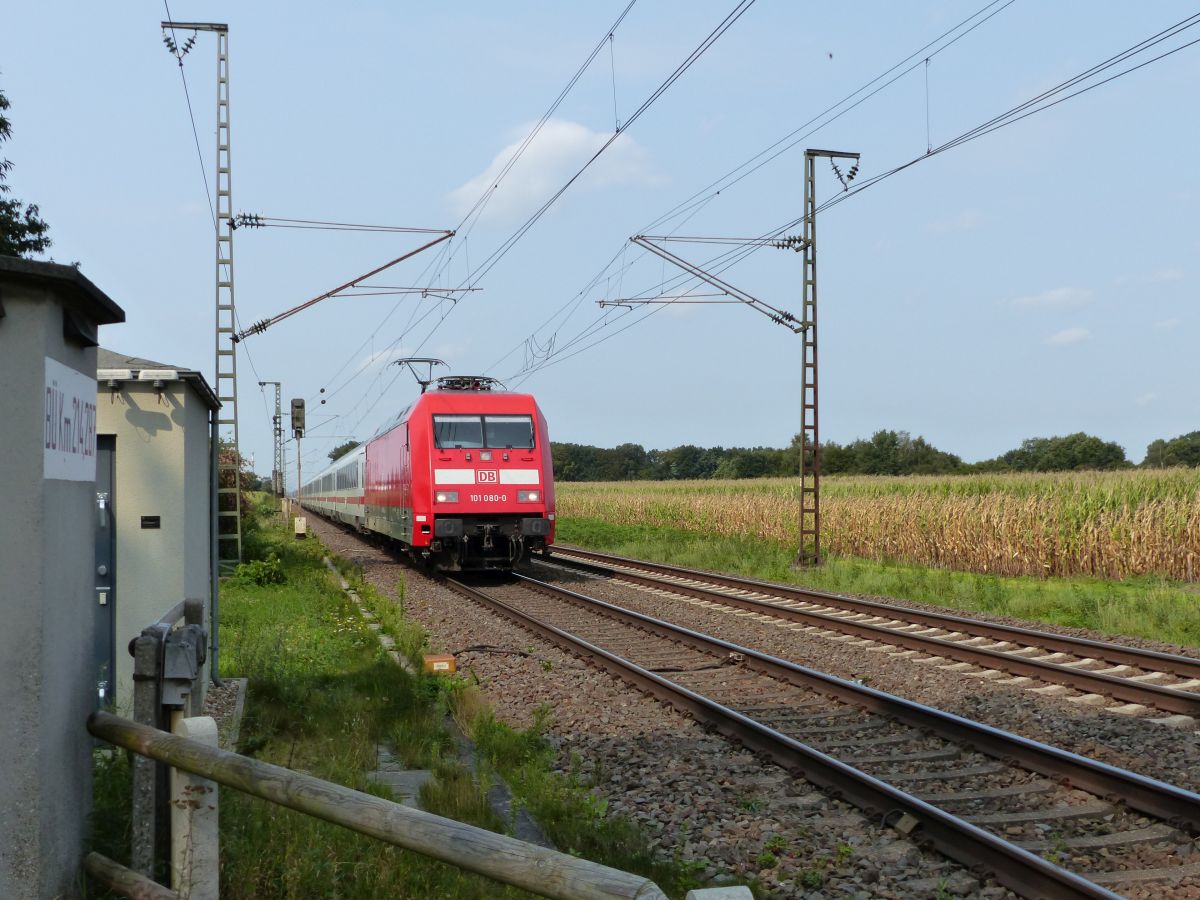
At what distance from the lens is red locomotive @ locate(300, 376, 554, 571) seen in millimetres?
18094

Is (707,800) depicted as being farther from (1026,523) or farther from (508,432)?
(1026,523)

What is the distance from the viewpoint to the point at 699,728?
834cm

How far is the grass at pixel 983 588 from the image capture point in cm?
1381

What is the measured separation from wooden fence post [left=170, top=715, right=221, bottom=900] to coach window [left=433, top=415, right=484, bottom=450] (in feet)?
47.8

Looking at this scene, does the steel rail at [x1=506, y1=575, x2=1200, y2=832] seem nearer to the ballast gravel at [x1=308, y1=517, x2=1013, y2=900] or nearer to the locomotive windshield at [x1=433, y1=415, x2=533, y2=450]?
the ballast gravel at [x1=308, y1=517, x2=1013, y2=900]

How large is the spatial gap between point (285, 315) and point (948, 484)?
15095 millimetres

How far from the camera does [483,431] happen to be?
1858 cm

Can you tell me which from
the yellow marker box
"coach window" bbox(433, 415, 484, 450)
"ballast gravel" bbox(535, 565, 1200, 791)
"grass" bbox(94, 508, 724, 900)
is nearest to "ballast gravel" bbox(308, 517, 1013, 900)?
"grass" bbox(94, 508, 724, 900)

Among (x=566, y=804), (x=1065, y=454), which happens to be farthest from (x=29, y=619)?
(x=1065, y=454)

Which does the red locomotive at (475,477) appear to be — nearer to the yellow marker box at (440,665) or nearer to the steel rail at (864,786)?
the steel rail at (864,786)

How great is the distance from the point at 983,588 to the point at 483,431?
28.1ft

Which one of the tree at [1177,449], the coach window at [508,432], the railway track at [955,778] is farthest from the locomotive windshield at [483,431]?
the tree at [1177,449]

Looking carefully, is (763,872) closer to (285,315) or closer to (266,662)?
(266,662)

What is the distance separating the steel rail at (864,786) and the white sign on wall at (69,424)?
4.39m
